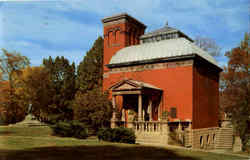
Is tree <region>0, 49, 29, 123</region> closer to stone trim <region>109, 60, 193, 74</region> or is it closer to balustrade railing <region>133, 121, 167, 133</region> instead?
stone trim <region>109, 60, 193, 74</region>

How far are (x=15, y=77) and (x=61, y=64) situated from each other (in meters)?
9.18

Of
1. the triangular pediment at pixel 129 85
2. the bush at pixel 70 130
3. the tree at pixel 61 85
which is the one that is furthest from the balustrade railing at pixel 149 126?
the tree at pixel 61 85

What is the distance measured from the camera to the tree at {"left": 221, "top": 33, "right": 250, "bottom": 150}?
81.2 feet

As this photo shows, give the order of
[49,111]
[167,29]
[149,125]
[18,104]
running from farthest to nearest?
[49,111], [18,104], [167,29], [149,125]

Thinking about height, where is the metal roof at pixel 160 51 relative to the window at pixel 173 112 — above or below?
above

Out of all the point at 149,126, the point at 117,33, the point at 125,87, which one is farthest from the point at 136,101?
the point at 117,33

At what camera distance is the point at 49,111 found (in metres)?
40.2

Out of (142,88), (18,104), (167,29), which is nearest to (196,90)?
(142,88)

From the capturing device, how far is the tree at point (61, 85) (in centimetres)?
4003

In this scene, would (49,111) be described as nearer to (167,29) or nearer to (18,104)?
(18,104)

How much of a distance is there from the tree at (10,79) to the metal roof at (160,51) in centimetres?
1449

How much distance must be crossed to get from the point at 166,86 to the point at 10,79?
22378 millimetres

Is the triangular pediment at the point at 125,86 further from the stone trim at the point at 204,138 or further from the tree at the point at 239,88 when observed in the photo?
the tree at the point at 239,88

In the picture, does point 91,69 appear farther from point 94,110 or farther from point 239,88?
point 239,88
